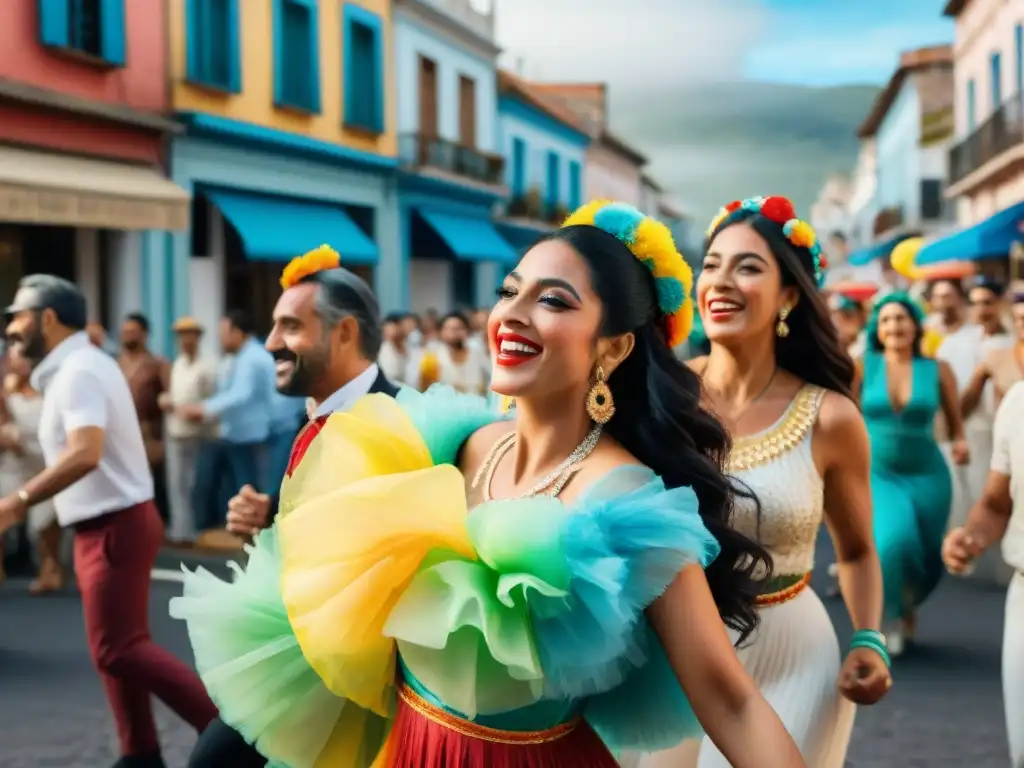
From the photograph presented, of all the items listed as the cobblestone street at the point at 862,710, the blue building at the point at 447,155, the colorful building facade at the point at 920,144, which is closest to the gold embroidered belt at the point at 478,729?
the cobblestone street at the point at 862,710

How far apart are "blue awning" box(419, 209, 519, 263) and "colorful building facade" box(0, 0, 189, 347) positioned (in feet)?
30.5

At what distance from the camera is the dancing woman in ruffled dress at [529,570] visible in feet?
6.76

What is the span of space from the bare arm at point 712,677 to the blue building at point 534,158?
28.7 m

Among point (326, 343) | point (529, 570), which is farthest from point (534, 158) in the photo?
point (529, 570)

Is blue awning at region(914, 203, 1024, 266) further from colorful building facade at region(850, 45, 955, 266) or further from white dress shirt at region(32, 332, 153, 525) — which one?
colorful building facade at region(850, 45, 955, 266)

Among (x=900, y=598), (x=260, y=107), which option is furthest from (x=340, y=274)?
(x=260, y=107)

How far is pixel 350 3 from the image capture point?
73.1 ft

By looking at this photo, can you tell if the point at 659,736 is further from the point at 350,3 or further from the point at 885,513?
the point at 350,3

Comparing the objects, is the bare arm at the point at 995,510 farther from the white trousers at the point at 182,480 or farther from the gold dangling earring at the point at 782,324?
the white trousers at the point at 182,480

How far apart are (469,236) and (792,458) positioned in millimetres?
24088

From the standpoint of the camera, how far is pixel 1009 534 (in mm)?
3945

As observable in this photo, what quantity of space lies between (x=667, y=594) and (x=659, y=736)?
397 mm

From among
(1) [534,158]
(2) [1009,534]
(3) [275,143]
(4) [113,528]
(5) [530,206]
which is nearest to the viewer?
(2) [1009,534]

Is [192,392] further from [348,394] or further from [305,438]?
[305,438]
